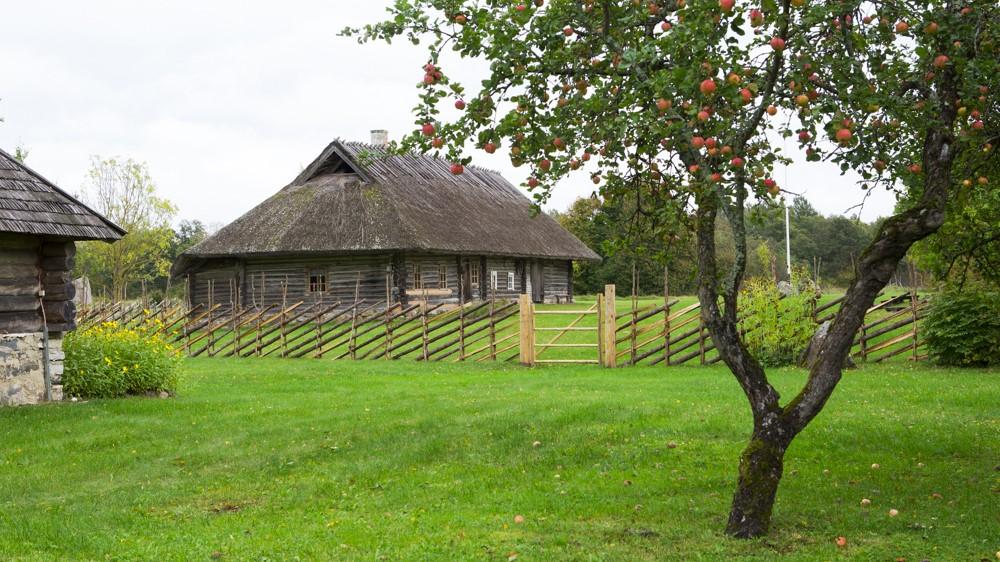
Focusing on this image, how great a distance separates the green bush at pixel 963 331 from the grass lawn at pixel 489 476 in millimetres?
1828

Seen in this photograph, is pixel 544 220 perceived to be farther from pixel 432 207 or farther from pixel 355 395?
pixel 355 395

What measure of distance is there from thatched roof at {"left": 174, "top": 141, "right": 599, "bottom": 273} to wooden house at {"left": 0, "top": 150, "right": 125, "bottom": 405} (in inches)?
526

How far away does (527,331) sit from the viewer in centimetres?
1894

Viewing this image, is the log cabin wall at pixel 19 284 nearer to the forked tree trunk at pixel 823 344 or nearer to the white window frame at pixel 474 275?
the forked tree trunk at pixel 823 344

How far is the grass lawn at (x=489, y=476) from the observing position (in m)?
6.43

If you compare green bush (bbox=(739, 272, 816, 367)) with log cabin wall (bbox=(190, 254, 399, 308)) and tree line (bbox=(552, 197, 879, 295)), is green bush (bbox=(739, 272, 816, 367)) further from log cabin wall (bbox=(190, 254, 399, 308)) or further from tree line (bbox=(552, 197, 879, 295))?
log cabin wall (bbox=(190, 254, 399, 308))

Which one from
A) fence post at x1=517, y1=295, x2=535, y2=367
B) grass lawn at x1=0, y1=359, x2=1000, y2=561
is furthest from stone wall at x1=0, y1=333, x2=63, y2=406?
fence post at x1=517, y1=295, x2=535, y2=367

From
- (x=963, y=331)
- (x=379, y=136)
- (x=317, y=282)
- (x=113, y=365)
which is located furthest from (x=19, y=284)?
(x=379, y=136)

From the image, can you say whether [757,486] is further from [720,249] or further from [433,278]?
[720,249]

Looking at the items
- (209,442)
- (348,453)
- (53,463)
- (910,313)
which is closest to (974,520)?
(348,453)

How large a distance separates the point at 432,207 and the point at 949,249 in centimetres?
2332

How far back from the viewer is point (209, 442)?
10484mm

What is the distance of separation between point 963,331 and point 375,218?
17826 mm

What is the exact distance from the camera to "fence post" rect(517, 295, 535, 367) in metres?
18.8
